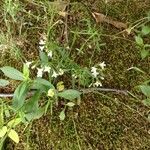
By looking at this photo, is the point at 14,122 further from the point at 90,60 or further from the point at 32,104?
the point at 90,60

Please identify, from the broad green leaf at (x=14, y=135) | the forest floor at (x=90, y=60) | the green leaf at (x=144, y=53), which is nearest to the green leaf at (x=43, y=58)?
the forest floor at (x=90, y=60)

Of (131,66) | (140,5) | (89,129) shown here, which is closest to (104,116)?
(89,129)

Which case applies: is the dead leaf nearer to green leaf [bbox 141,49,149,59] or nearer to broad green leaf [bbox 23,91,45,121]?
green leaf [bbox 141,49,149,59]

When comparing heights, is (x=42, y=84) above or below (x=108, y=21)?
below

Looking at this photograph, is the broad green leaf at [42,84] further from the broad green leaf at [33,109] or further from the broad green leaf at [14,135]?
the broad green leaf at [14,135]

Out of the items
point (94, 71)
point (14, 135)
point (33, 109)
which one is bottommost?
point (14, 135)

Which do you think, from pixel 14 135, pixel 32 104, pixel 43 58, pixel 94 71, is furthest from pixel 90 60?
pixel 14 135
